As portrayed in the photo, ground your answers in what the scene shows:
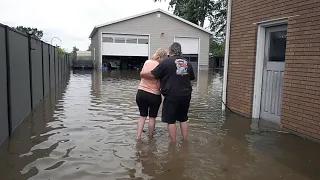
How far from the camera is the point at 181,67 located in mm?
4918

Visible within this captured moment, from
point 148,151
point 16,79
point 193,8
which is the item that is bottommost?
point 148,151

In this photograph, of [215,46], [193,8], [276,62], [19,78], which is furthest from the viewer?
[215,46]

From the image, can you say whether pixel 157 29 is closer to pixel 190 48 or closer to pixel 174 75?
pixel 190 48

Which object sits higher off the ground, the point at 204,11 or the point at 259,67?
the point at 204,11

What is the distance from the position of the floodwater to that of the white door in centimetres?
35

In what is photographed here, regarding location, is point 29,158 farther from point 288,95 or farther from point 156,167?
point 288,95

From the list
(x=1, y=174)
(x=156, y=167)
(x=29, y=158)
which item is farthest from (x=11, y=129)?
(x=156, y=167)

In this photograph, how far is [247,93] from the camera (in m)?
7.32

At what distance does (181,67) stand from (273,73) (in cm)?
274

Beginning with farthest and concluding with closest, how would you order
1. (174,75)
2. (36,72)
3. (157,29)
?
1. (157,29)
2. (36,72)
3. (174,75)

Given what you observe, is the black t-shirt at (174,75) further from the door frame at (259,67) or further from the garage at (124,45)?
the garage at (124,45)

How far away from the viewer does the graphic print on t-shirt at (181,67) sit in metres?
4.89

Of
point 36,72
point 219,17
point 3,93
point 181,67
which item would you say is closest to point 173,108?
point 181,67

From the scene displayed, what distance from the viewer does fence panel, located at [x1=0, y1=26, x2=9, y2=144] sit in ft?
15.3
